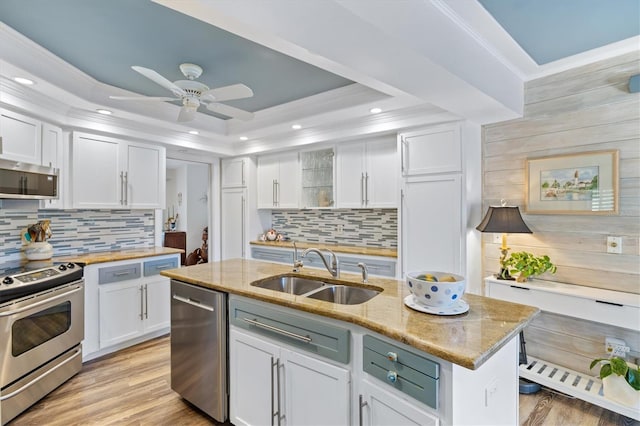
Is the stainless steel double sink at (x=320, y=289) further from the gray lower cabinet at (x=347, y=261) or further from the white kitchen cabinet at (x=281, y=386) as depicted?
the gray lower cabinet at (x=347, y=261)

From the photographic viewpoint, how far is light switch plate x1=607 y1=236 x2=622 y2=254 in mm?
2344

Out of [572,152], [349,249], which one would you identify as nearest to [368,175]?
[349,249]

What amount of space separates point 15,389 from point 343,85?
11.0 feet

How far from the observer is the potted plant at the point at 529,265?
2561 mm

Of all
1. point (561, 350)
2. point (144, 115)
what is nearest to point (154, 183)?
point (144, 115)

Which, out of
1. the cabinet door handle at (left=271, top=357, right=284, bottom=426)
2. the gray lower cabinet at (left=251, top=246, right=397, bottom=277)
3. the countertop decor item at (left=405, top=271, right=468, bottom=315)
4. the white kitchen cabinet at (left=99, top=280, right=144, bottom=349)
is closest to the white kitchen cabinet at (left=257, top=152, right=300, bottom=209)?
the gray lower cabinet at (left=251, top=246, right=397, bottom=277)

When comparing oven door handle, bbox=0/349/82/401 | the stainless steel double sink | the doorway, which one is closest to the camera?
the stainless steel double sink

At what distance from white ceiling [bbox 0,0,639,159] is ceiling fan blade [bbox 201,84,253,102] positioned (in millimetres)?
318

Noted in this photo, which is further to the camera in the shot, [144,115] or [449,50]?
[144,115]

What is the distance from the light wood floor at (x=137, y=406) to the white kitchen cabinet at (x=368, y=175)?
78.9 inches

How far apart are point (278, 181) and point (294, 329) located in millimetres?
3024

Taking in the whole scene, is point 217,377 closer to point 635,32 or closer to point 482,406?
point 482,406

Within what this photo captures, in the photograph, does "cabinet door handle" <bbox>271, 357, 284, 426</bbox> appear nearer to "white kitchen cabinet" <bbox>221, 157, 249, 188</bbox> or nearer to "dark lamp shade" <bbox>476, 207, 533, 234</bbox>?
"dark lamp shade" <bbox>476, 207, 533, 234</bbox>

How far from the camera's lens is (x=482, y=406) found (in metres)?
1.32
